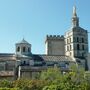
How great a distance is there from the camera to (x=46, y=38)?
9538 centimetres

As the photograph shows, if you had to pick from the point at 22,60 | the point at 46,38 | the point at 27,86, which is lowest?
the point at 27,86

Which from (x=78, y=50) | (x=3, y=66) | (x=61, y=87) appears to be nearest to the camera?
(x=61, y=87)

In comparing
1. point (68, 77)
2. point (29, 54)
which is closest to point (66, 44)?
point (29, 54)

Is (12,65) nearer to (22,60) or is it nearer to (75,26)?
(22,60)

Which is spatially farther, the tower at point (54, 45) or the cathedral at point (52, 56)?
the tower at point (54, 45)

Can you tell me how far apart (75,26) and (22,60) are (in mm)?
18075

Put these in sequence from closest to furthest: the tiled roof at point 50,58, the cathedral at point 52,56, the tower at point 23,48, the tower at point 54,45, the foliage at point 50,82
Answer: the foliage at point 50,82
the cathedral at point 52,56
the tiled roof at point 50,58
the tower at point 23,48
the tower at point 54,45

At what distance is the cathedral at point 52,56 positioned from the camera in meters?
78.8

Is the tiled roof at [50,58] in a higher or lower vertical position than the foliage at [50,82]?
higher

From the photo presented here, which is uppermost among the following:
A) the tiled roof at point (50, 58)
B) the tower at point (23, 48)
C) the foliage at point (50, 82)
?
the tower at point (23, 48)

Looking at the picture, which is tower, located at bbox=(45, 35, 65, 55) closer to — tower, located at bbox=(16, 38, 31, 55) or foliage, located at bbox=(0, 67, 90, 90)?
tower, located at bbox=(16, 38, 31, 55)

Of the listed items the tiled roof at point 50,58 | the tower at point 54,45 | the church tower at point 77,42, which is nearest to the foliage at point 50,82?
the tiled roof at point 50,58

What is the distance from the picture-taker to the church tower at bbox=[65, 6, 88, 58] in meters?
88.7

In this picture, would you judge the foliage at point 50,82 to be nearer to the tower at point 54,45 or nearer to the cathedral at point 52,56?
the cathedral at point 52,56
